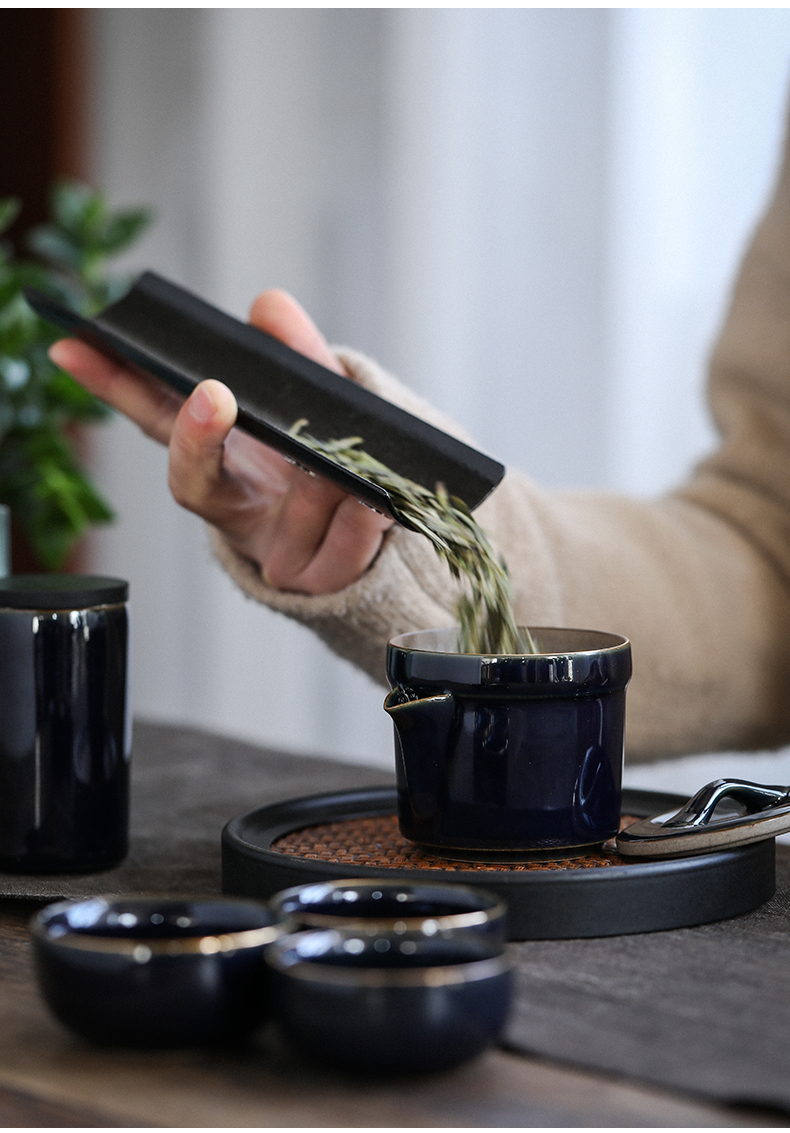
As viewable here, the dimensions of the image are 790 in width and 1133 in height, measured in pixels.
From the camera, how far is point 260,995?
530 mm

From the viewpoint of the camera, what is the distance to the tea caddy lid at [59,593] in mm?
840

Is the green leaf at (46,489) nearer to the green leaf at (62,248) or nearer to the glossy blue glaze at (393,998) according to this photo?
the green leaf at (62,248)

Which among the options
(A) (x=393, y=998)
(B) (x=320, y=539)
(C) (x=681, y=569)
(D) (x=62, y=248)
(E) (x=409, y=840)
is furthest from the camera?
(D) (x=62, y=248)

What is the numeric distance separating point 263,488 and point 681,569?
19.2 inches

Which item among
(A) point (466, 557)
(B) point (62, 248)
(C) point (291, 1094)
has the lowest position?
(C) point (291, 1094)

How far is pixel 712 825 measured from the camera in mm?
720

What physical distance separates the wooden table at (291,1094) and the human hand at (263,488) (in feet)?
1.52

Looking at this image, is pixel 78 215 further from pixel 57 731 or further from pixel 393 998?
pixel 393 998

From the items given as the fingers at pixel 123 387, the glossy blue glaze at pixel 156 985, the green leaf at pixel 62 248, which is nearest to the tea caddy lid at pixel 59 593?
the fingers at pixel 123 387

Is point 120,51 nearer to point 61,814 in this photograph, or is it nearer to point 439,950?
point 61,814

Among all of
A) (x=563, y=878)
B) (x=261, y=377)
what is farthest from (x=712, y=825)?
(x=261, y=377)

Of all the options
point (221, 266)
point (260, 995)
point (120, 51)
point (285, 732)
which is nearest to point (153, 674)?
point (285, 732)

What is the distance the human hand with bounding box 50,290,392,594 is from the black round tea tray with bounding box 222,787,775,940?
26 centimetres

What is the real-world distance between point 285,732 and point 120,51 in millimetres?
1719
